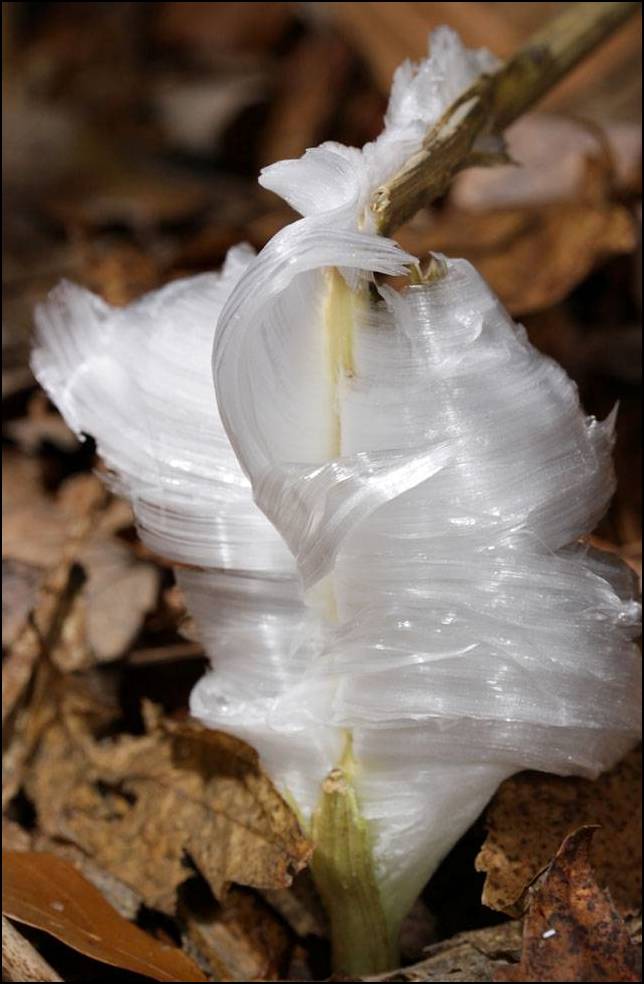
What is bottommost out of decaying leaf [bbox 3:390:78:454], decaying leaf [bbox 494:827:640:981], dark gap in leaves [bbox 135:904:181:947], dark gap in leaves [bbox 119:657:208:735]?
decaying leaf [bbox 494:827:640:981]

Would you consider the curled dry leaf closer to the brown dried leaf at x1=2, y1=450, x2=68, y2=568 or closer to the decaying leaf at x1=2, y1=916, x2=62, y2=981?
the brown dried leaf at x1=2, y1=450, x2=68, y2=568

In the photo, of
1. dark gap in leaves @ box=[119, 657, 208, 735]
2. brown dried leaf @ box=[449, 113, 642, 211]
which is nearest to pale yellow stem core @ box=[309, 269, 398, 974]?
dark gap in leaves @ box=[119, 657, 208, 735]

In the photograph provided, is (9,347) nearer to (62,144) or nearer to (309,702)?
(309,702)

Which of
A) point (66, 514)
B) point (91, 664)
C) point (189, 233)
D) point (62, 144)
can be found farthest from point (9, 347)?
point (62, 144)

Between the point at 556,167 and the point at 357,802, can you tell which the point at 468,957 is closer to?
the point at 357,802

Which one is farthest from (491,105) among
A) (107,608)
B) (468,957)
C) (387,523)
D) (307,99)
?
(307,99)
